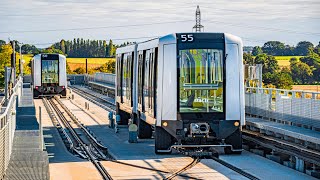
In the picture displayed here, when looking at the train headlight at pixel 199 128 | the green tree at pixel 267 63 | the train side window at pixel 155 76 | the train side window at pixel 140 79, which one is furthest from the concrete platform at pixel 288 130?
the green tree at pixel 267 63

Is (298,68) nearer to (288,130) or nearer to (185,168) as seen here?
(288,130)

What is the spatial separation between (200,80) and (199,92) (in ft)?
1.11

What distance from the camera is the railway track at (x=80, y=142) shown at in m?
23.2

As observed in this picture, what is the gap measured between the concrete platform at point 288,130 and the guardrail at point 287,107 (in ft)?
1.14

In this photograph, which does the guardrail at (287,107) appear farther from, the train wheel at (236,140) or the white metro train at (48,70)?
the white metro train at (48,70)

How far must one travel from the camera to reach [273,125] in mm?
25484

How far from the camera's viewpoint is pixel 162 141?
2381cm

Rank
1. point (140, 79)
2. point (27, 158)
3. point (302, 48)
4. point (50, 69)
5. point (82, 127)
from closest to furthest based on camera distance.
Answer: point (27, 158)
point (140, 79)
point (82, 127)
point (50, 69)
point (302, 48)

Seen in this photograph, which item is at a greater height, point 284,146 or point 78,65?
point 78,65

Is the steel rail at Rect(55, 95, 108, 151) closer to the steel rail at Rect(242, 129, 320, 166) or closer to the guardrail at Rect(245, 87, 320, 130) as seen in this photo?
the steel rail at Rect(242, 129, 320, 166)

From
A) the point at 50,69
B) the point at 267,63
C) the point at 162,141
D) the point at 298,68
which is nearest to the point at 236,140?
the point at 162,141

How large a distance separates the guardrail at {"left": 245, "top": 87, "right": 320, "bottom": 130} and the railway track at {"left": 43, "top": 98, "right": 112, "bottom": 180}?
5785mm

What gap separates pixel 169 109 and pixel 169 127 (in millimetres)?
500

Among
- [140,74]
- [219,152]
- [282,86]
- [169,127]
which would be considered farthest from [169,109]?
[282,86]
